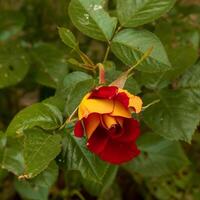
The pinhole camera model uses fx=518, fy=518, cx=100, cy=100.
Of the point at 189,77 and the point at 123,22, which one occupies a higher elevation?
the point at 123,22

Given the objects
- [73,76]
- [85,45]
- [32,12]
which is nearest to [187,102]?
[73,76]

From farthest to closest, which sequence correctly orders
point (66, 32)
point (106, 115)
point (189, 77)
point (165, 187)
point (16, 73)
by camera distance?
point (165, 187), point (16, 73), point (189, 77), point (66, 32), point (106, 115)

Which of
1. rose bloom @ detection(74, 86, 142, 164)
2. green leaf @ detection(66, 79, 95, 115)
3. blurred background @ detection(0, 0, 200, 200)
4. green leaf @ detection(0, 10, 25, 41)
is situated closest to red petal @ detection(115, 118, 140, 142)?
rose bloom @ detection(74, 86, 142, 164)

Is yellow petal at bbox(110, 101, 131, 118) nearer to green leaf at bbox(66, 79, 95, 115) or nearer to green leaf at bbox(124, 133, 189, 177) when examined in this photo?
green leaf at bbox(66, 79, 95, 115)

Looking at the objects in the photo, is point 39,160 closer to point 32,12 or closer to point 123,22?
point 123,22

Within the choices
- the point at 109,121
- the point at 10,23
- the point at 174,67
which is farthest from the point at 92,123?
the point at 10,23
